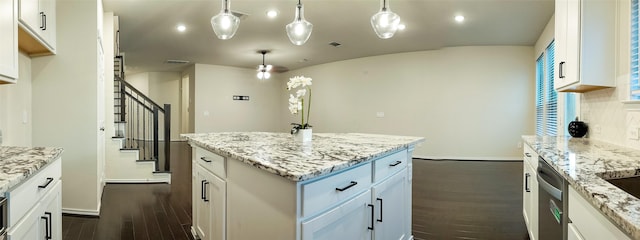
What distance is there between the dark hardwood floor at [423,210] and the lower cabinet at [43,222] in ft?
2.77

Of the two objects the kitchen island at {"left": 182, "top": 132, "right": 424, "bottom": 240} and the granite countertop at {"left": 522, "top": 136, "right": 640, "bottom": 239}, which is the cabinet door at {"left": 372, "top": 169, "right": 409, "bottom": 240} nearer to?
the kitchen island at {"left": 182, "top": 132, "right": 424, "bottom": 240}

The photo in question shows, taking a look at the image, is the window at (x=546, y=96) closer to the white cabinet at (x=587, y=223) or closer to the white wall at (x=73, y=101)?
the white cabinet at (x=587, y=223)

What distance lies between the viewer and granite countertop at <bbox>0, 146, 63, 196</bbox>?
113 cm

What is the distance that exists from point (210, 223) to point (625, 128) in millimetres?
2684

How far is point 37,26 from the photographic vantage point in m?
2.30

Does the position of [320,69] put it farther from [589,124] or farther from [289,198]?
[289,198]

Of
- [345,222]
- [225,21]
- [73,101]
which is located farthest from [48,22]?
[345,222]

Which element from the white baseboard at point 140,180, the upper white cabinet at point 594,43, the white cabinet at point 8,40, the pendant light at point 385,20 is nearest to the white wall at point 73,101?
the white cabinet at point 8,40

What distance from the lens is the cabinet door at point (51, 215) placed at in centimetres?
154

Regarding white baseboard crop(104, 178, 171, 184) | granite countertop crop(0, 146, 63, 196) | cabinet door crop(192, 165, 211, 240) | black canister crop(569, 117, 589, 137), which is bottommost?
white baseboard crop(104, 178, 171, 184)

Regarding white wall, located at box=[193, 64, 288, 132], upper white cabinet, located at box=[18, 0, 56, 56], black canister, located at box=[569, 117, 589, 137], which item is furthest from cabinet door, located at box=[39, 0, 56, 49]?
white wall, located at box=[193, 64, 288, 132]

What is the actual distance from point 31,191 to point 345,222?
1371 millimetres

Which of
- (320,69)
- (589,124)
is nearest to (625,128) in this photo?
(589,124)

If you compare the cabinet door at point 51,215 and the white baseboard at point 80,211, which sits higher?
the cabinet door at point 51,215
